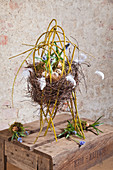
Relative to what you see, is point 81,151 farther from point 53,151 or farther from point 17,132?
point 17,132

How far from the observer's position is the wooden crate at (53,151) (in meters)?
1.45

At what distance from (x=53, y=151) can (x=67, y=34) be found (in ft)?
6.43

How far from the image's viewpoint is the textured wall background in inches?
96.8

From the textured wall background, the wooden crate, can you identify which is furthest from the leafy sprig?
the textured wall background

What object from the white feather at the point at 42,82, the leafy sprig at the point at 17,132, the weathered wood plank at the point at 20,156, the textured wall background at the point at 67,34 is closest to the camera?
the white feather at the point at 42,82

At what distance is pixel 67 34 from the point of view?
304 centimetres

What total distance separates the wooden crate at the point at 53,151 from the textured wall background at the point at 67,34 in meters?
Result: 0.36

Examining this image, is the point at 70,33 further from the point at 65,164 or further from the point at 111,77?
the point at 65,164

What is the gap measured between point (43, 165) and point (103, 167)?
3.65ft

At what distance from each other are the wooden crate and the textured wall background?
36 centimetres

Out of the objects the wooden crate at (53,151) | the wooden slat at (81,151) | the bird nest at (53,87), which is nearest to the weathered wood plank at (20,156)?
the wooden crate at (53,151)

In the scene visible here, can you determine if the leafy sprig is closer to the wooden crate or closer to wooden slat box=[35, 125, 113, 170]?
the wooden crate

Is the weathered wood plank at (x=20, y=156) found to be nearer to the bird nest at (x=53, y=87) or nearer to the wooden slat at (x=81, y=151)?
the wooden slat at (x=81, y=151)

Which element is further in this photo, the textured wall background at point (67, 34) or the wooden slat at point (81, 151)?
the textured wall background at point (67, 34)
